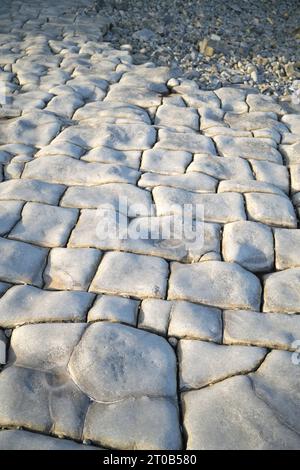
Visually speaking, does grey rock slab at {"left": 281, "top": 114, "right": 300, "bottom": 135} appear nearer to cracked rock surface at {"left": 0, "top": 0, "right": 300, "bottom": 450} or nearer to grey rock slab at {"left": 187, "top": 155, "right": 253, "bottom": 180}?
cracked rock surface at {"left": 0, "top": 0, "right": 300, "bottom": 450}

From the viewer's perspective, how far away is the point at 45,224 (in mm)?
2500

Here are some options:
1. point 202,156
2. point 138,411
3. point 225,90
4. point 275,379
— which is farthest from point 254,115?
point 138,411

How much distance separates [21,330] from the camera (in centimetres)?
191

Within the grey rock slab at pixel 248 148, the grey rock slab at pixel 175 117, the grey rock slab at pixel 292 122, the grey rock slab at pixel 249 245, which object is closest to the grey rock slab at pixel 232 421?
the grey rock slab at pixel 249 245

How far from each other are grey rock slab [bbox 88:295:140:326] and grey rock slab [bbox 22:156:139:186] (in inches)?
40.4

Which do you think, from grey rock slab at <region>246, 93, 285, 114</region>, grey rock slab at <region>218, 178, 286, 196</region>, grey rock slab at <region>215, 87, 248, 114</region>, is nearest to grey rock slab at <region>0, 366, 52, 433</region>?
grey rock slab at <region>218, 178, 286, 196</region>

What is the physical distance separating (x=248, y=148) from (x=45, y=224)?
1.70 meters

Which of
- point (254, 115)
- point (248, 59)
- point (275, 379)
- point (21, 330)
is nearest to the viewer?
point (275, 379)

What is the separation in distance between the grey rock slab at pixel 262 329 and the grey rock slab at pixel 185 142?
157cm

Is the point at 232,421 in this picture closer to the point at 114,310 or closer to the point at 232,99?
the point at 114,310

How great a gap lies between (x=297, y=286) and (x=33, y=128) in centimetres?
236

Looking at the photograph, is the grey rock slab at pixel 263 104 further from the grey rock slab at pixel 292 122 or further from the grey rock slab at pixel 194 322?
the grey rock slab at pixel 194 322

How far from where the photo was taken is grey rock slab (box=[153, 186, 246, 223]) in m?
2.62
